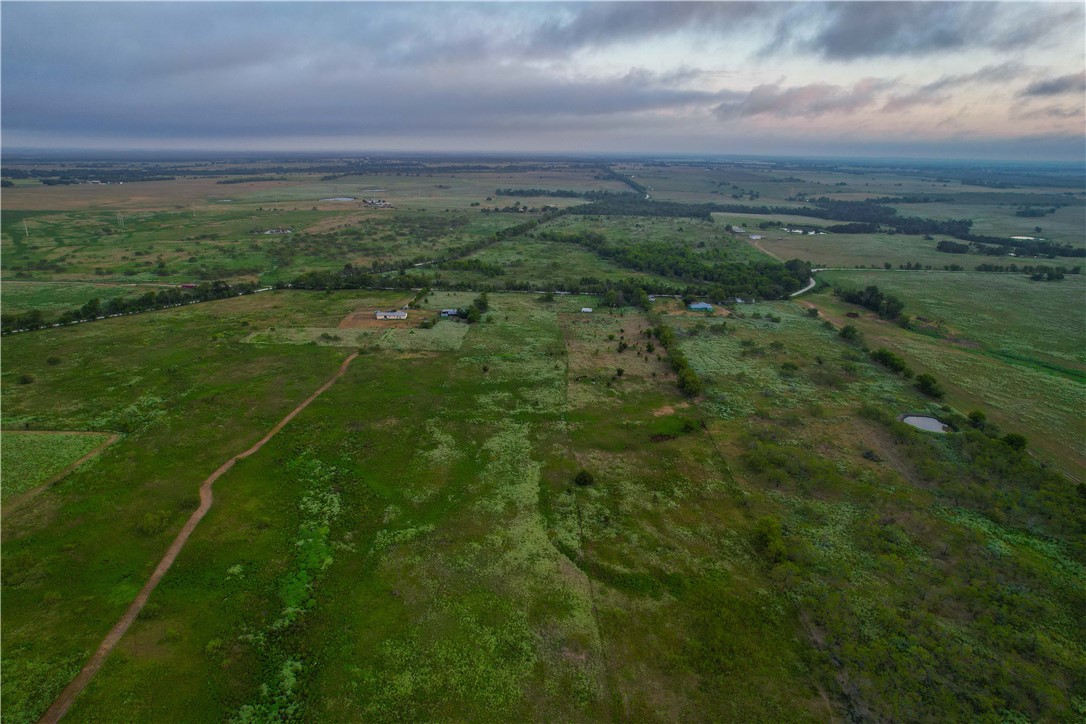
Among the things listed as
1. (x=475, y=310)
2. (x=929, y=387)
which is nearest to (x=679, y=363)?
(x=929, y=387)

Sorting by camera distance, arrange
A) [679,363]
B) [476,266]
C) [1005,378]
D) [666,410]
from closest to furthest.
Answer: [666,410] < [679,363] < [1005,378] < [476,266]

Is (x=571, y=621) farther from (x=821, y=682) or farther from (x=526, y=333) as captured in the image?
(x=526, y=333)

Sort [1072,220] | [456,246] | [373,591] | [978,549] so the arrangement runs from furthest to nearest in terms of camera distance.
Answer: [1072,220], [456,246], [978,549], [373,591]

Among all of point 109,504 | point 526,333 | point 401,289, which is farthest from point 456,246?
point 109,504

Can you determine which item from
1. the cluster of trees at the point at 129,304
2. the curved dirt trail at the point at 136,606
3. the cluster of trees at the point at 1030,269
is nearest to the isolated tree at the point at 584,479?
the curved dirt trail at the point at 136,606

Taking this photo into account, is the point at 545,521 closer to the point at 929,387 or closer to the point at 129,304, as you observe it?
the point at 929,387
